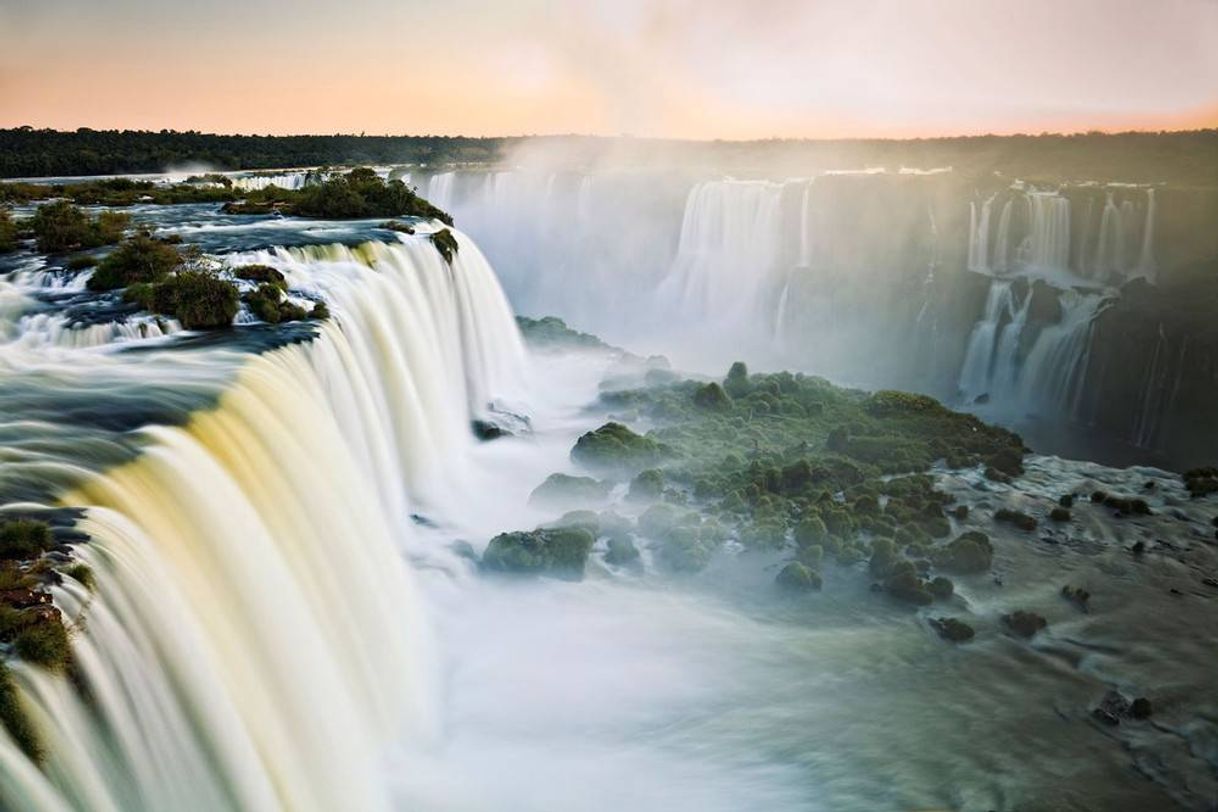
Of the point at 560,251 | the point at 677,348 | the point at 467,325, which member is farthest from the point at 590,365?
the point at 560,251

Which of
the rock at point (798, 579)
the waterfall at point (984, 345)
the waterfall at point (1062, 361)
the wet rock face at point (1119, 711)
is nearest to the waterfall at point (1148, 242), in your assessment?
the waterfall at point (1062, 361)

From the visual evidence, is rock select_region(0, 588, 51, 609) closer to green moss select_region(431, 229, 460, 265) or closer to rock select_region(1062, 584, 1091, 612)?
rock select_region(1062, 584, 1091, 612)

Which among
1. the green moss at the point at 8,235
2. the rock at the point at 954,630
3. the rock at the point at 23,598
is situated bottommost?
the rock at the point at 954,630

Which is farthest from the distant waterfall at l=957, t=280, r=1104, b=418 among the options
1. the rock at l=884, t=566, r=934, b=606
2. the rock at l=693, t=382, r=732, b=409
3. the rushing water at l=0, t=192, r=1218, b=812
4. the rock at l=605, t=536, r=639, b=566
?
the rock at l=605, t=536, r=639, b=566

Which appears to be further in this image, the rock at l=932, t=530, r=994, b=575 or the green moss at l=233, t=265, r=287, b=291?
the green moss at l=233, t=265, r=287, b=291

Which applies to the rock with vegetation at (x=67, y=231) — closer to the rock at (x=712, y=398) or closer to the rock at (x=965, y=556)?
the rock at (x=712, y=398)
